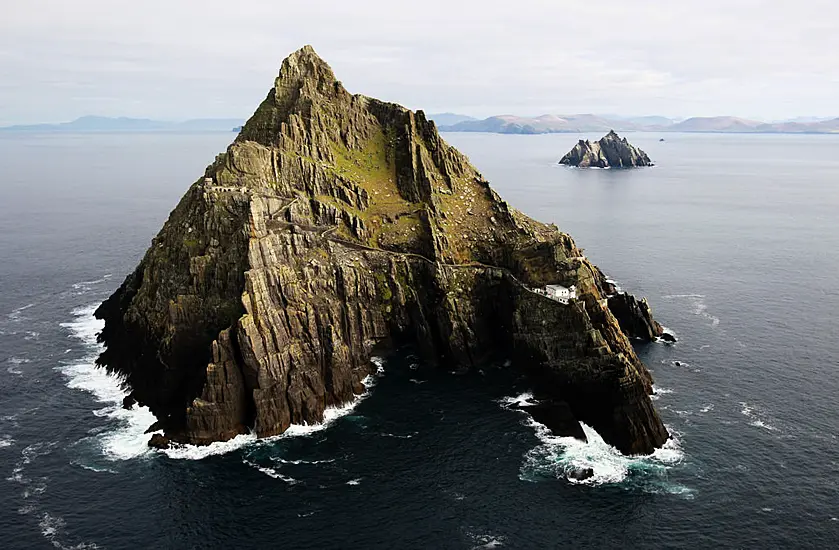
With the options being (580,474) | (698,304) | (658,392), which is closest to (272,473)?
(580,474)

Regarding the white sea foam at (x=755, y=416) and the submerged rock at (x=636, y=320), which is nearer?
the white sea foam at (x=755, y=416)

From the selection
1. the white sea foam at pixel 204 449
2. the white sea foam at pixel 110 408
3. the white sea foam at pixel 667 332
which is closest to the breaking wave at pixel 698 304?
the white sea foam at pixel 667 332

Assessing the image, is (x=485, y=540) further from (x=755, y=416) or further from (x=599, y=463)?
(x=755, y=416)

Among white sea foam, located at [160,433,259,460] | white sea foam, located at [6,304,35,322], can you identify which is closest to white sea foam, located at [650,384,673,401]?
white sea foam, located at [160,433,259,460]

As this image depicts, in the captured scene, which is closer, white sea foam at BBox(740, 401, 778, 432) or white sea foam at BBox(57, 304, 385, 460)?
white sea foam at BBox(57, 304, 385, 460)

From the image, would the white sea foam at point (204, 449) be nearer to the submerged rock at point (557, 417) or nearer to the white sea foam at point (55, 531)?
Result: the white sea foam at point (55, 531)

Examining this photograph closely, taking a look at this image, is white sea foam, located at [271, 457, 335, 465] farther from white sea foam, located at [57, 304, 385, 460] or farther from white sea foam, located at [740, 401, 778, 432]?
white sea foam, located at [740, 401, 778, 432]

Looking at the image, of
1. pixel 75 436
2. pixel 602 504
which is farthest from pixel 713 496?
pixel 75 436

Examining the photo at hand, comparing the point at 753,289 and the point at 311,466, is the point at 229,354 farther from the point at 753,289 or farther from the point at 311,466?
the point at 753,289
